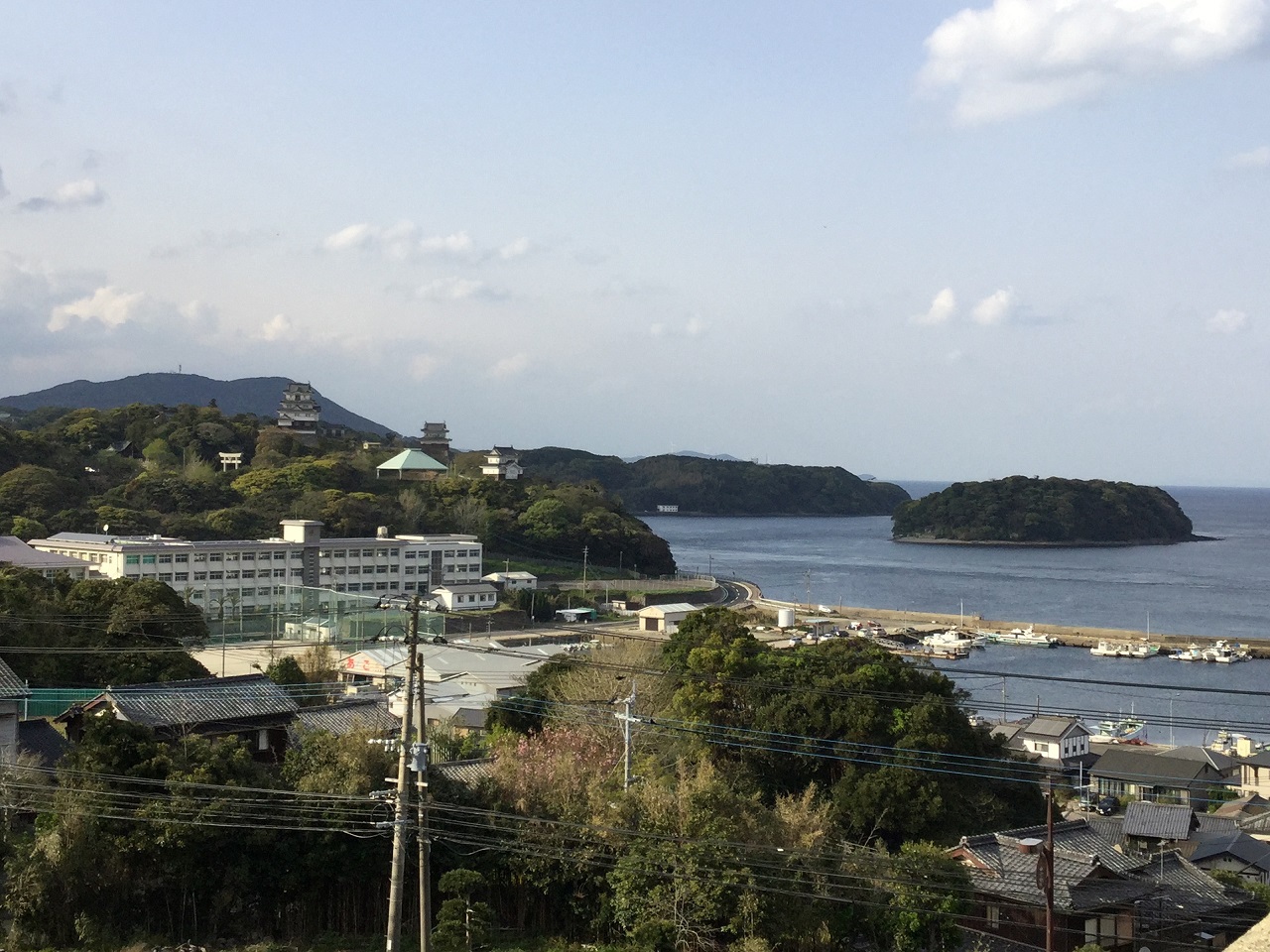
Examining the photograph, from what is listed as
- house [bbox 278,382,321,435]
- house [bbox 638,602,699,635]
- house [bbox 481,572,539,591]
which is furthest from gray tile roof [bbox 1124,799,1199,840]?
house [bbox 278,382,321,435]

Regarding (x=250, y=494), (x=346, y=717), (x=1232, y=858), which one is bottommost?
(x=1232, y=858)

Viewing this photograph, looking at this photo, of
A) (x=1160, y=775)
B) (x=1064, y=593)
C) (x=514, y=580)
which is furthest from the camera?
(x=1064, y=593)

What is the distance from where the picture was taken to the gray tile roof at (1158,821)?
33.2ft

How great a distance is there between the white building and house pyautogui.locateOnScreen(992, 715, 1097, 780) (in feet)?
42.7

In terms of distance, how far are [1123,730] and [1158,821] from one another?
920 cm

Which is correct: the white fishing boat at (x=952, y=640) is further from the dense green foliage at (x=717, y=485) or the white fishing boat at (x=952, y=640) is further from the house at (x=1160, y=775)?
the dense green foliage at (x=717, y=485)

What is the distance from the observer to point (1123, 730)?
62.0 ft

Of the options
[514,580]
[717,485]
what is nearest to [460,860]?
[514,580]

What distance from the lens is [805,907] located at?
6203 millimetres

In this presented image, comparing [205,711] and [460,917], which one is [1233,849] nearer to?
[460,917]

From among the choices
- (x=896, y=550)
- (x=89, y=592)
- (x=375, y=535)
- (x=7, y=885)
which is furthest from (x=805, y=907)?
(x=896, y=550)

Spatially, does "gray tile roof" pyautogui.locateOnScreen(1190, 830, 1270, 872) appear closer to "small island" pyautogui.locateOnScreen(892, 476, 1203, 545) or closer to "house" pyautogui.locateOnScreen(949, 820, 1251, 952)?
"house" pyautogui.locateOnScreen(949, 820, 1251, 952)

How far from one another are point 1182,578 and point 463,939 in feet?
139

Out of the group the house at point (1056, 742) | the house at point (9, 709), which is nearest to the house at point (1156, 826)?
the house at point (1056, 742)
